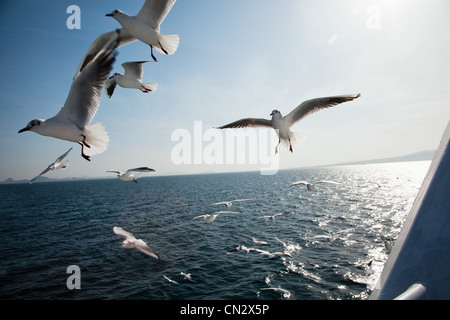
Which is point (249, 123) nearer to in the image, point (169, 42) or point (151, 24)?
point (169, 42)

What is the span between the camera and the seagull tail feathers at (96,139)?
15.7 feet

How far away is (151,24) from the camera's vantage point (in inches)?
230

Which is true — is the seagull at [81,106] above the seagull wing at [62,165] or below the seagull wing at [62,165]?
above

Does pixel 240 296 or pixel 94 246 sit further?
pixel 94 246

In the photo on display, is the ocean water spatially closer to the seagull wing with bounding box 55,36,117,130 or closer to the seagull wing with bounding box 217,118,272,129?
the seagull wing with bounding box 217,118,272,129

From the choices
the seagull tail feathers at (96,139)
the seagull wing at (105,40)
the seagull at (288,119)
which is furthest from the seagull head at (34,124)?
the seagull at (288,119)

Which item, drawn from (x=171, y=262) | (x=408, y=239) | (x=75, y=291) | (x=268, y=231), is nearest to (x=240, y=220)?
(x=268, y=231)

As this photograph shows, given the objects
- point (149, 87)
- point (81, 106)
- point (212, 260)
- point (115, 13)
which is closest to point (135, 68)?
point (149, 87)

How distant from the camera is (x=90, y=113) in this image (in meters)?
4.36

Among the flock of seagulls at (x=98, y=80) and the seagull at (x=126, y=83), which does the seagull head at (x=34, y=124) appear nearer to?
the flock of seagulls at (x=98, y=80)

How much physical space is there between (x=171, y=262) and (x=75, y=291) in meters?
5.17

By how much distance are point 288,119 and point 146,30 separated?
4.84m

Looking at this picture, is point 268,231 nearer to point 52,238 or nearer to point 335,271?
point 335,271

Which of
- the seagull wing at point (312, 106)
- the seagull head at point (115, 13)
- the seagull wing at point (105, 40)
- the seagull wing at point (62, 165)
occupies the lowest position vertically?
the seagull wing at point (62, 165)
